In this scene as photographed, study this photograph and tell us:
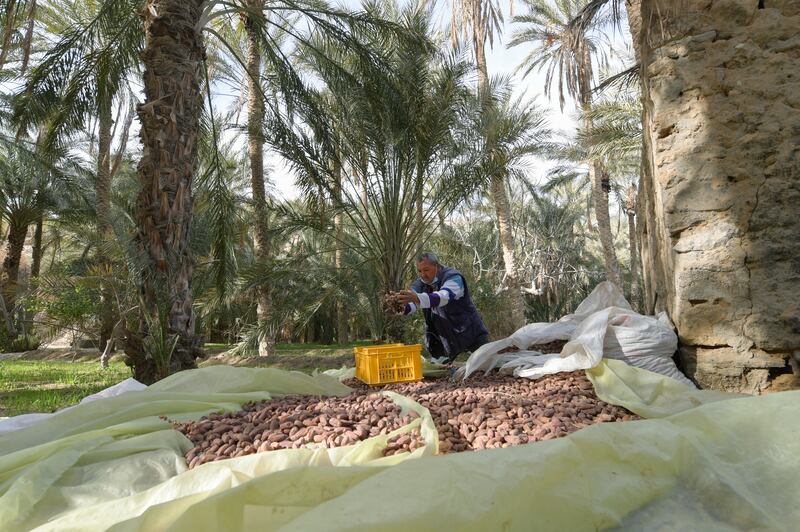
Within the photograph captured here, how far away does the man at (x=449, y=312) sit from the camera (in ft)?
14.7

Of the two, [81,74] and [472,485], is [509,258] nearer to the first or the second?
[81,74]

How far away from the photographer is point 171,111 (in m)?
4.77

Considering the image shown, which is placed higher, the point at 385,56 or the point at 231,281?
the point at 385,56

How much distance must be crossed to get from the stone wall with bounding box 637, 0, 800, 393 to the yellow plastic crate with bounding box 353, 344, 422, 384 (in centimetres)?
173

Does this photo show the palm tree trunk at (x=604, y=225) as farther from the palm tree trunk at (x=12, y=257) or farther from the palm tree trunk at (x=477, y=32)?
the palm tree trunk at (x=12, y=257)

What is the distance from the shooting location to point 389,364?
358 cm

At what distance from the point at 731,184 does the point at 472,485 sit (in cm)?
268

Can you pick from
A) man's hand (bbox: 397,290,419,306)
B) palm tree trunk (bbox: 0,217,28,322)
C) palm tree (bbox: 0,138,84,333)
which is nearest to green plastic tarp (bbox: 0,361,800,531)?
man's hand (bbox: 397,290,419,306)

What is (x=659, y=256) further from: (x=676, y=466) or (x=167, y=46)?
(x=167, y=46)

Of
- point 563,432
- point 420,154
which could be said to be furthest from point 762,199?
point 420,154

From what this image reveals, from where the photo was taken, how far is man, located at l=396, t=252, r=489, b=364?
4.47 metres

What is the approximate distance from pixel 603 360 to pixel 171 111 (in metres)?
4.30

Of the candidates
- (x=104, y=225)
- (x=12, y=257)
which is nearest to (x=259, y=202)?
(x=104, y=225)

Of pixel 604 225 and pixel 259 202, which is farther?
pixel 604 225
